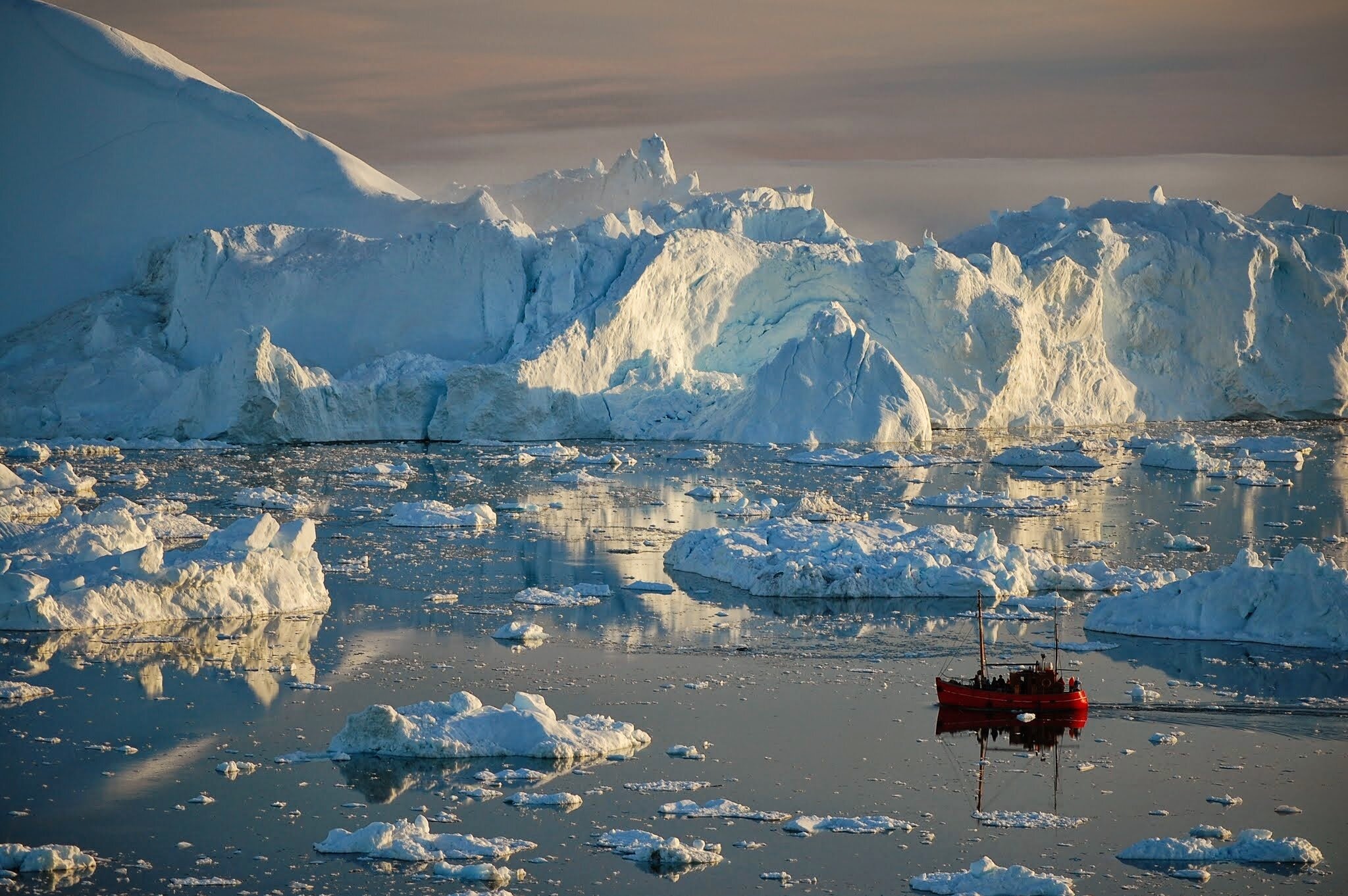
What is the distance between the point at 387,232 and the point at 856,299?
34.0 ft

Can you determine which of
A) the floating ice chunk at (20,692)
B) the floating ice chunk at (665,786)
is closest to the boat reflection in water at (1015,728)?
the floating ice chunk at (665,786)

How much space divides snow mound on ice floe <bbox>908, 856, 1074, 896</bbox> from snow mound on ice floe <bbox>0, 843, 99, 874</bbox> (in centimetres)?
380

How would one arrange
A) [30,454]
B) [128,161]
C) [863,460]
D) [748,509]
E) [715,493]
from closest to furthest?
[748,509] < [715,493] < [30,454] < [863,460] < [128,161]

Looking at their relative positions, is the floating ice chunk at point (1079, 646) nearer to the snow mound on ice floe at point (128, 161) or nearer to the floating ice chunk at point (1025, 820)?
the floating ice chunk at point (1025, 820)

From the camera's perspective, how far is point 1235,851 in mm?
7312

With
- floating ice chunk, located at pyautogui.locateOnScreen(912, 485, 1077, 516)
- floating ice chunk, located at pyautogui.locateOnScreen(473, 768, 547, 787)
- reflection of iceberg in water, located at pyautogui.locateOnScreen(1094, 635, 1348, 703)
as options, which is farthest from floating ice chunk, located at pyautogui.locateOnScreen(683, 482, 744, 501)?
floating ice chunk, located at pyautogui.locateOnScreen(473, 768, 547, 787)

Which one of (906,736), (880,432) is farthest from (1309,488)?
(906,736)

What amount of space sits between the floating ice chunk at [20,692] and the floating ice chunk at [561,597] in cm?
435

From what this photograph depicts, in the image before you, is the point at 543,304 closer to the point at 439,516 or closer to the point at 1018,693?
the point at 439,516

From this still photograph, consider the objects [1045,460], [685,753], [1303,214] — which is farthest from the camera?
[1303,214]

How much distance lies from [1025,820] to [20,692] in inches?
248

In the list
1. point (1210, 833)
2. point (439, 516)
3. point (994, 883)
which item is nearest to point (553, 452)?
point (439, 516)

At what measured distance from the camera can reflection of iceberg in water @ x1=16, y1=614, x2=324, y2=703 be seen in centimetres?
1045

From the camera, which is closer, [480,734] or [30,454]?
[480,734]
